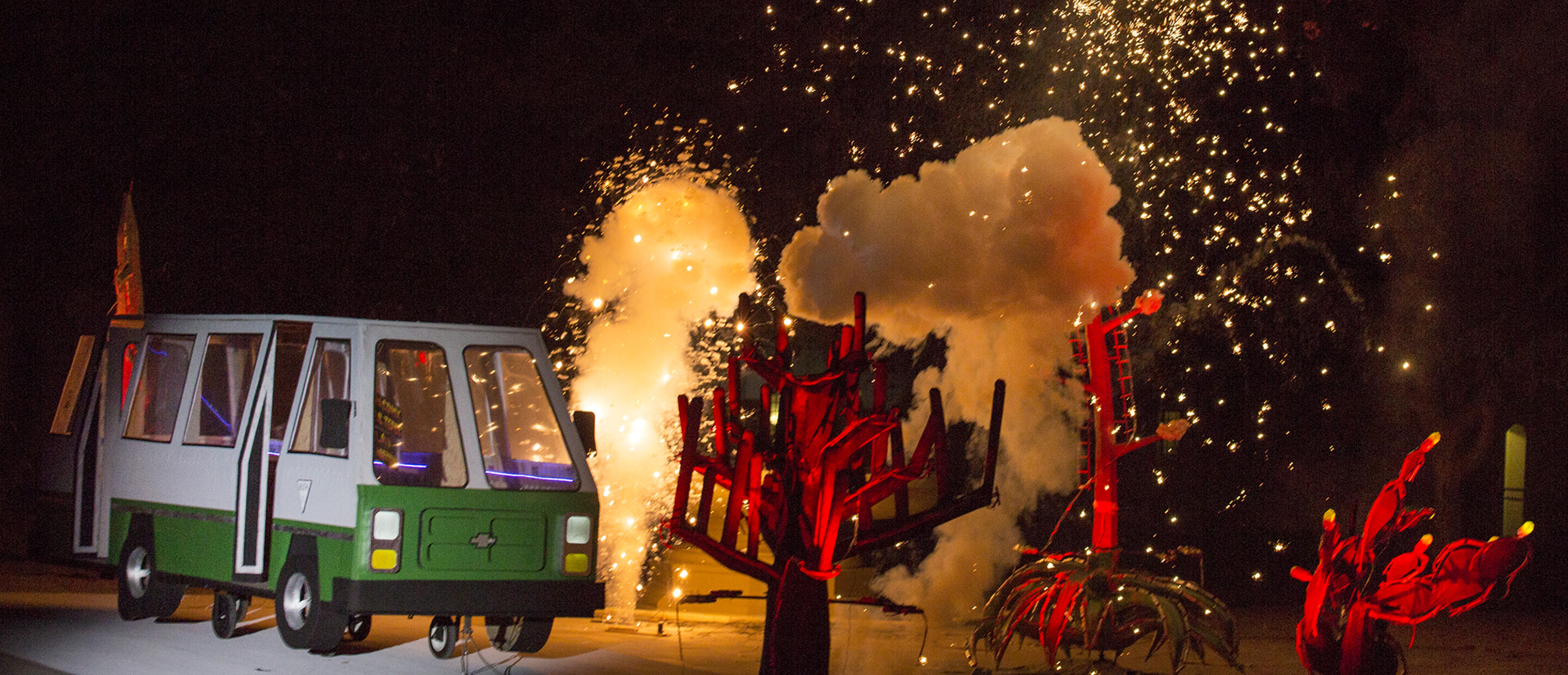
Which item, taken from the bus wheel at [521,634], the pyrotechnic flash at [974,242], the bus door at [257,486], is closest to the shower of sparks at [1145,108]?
the pyrotechnic flash at [974,242]

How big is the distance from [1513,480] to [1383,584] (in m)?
14.0

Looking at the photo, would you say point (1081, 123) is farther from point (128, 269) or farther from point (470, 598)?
point (128, 269)

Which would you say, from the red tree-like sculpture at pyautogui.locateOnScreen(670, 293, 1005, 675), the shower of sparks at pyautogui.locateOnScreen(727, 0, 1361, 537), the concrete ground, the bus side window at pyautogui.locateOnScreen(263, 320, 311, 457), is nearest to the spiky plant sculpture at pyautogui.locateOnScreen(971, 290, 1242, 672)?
the concrete ground

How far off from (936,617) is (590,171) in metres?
6.98

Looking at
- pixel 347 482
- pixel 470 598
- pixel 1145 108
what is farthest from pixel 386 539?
pixel 1145 108

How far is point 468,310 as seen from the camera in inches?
714

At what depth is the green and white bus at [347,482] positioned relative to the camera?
8.62m

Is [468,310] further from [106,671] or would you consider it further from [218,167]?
[106,671]

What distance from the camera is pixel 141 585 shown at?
405 inches

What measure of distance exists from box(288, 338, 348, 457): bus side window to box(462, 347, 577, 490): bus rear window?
86 centimetres

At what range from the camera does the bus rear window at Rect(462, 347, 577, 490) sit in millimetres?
9367

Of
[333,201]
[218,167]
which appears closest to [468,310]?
[333,201]

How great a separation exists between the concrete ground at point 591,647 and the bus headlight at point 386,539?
74 cm

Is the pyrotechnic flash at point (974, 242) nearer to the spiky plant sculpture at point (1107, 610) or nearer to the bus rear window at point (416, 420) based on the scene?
the spiky plant sculpture at point (1107, 610)
